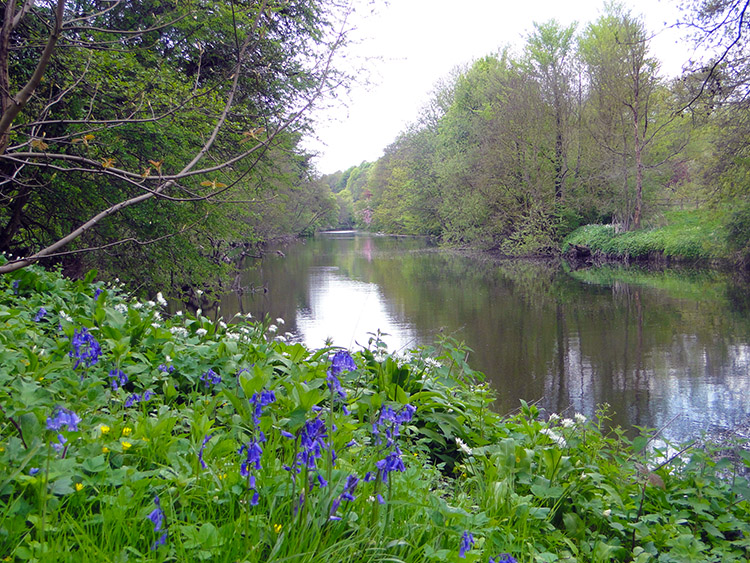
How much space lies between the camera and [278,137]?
6523 millimetres

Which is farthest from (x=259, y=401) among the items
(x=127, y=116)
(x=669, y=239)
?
(x=669, y=239)

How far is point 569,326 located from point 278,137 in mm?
7247

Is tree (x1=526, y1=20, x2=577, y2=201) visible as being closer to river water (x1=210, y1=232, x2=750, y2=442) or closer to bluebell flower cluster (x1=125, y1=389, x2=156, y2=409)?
river water (x1=210, y1=232, x2=750, y2=442)

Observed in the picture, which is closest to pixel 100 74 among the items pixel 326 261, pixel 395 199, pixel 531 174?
pixel 326 261

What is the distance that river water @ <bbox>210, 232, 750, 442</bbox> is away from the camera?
6.46m

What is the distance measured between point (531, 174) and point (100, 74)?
23.1 m

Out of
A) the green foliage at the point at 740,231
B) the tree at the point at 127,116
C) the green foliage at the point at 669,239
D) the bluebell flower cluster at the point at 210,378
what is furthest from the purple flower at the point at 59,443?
the green foliage at the point at 669,239

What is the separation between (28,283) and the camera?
14.5 feet

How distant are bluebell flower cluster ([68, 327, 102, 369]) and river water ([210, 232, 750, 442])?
1306mm

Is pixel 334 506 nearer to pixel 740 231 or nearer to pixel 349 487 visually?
pixel 349 487

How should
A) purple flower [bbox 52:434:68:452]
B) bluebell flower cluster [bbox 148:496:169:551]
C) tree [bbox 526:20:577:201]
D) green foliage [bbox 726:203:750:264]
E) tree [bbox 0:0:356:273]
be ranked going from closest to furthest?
bluebell flower cluster [bbox 148:496:169:551], purple flower [bbox 52:434:68:452], tree [bbox 0:0:356:273], green foliage [bbox 726:203:750:264], tree [bbox 526:20:577:201]

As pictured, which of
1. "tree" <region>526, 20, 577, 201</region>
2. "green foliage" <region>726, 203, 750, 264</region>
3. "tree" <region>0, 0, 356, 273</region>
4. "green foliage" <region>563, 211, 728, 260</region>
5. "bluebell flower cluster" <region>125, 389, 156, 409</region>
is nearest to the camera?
"bluebell flower cluster" <region>125, 389, 156, 409</region>

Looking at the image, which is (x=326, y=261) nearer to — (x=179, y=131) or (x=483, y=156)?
(x=483, y=156)

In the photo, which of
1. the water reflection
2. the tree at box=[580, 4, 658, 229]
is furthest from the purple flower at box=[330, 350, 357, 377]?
the tree at box=[580, 4, 658, 229]
